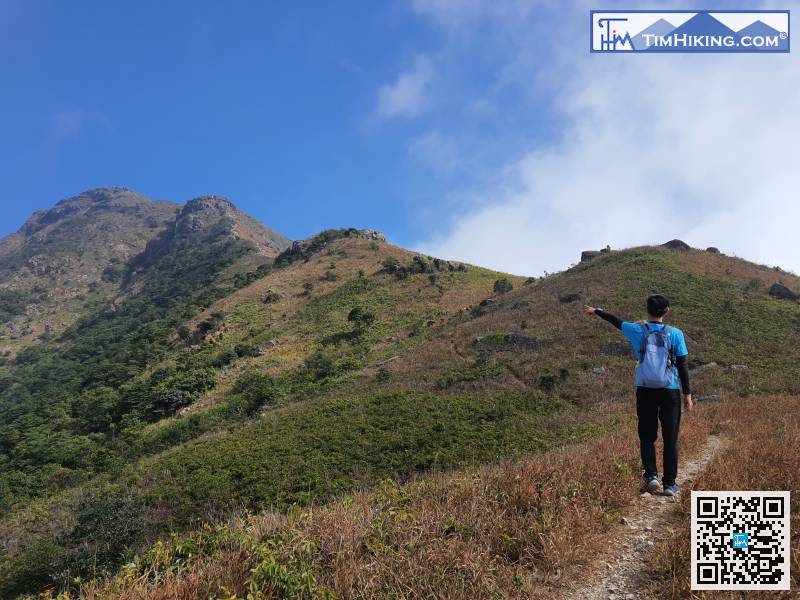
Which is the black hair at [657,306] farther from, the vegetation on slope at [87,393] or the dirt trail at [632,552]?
the vegetation on slope at [87,393]

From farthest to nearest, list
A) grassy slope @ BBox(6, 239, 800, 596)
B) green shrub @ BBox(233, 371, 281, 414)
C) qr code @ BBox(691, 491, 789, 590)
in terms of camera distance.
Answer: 1. green shrub @ BBox(233, 371, 281, 414)
2. grassy slope @ BBox(6, 239, 800, 596)
3. qr code @ BBox(691, 491, 789, 590)

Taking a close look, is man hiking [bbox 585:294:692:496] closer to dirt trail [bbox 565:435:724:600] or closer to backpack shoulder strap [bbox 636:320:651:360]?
backpack shoulder strap [bbox 636:320:651:360]

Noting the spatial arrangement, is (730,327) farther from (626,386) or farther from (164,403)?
(164,403)

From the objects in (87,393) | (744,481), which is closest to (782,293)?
(744,481)

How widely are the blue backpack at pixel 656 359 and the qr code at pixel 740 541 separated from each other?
1.21 m

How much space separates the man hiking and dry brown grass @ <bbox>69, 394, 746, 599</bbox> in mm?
464

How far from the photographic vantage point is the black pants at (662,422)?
4.75m

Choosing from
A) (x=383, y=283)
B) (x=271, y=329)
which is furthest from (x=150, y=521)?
(x=383, y=283)

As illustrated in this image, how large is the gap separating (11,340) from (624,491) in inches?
5024

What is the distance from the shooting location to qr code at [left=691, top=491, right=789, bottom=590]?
121 inches

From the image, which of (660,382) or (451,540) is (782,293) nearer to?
(660,382)

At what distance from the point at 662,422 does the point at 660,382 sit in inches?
22.3

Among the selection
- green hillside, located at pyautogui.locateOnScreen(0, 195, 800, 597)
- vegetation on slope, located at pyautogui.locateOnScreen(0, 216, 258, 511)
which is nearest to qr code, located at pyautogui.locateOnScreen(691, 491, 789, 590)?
green hillside, located at pyautogui.locateOnScreen(0, 195, 800, 597)

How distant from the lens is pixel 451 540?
12.3 ft
